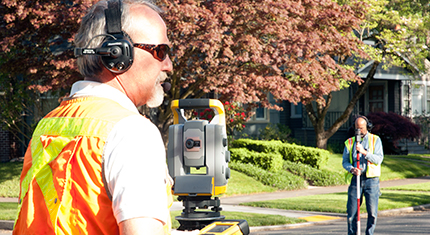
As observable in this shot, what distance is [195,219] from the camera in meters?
6.42


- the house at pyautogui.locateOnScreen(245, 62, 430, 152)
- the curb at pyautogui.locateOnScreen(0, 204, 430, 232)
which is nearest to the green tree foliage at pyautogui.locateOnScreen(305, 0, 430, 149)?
the house at pyautogui.locateOnScreen(245, 62, 430, 152)

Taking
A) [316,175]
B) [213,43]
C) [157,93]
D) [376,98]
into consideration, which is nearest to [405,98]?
[376,98]

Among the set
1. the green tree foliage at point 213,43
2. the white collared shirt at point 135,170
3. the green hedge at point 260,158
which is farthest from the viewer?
the green hedge at point 260,158

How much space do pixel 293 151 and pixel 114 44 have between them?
59.6ft

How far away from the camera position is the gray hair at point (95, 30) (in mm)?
1827

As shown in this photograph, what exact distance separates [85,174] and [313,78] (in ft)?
45.8

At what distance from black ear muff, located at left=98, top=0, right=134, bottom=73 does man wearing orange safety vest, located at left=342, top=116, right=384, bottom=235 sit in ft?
23.4

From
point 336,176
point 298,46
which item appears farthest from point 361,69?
point 298,46

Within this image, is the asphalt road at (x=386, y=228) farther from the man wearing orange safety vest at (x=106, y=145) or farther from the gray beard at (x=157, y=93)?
the man wearing orange safety vest at (x=106, y=145)

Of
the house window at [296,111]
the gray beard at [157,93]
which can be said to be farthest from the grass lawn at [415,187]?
the gray beard at [157,93]

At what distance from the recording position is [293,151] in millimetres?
19531

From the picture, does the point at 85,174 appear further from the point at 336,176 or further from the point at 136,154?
the point at 336,176

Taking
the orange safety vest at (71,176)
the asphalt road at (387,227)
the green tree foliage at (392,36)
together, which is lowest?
the asphalt road at (387,227)

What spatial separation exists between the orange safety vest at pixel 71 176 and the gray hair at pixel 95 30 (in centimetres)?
13
